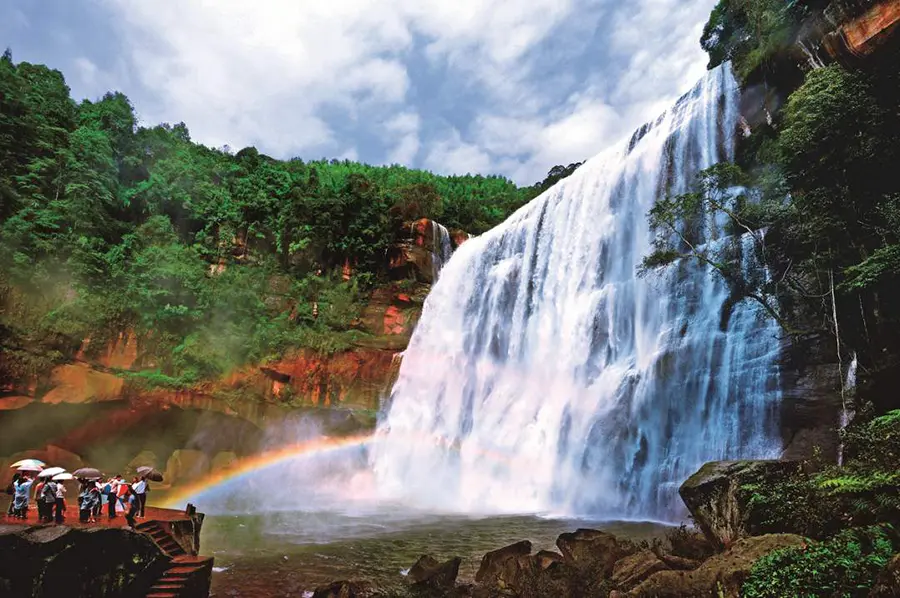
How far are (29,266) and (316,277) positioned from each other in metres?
15.6

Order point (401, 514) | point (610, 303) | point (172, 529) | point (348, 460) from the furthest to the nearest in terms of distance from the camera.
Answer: point (348, 460) → point (610, 303) → point (401, 514) → point (172, 529)

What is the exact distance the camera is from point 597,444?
21.0 m

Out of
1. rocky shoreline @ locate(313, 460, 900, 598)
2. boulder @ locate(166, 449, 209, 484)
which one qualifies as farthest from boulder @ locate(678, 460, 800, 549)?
boulder @ locate(166, 449, 209, 484)

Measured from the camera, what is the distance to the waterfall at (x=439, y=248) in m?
38.9

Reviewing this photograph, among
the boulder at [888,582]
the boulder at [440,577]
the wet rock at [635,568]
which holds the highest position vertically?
the boulder at [888,582]

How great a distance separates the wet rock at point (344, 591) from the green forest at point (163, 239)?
1989cm

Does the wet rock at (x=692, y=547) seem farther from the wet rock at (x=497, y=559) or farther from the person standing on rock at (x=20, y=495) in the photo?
the person standing on rock at (x=20, y=495)

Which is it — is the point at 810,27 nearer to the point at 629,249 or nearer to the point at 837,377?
the point at 629,249

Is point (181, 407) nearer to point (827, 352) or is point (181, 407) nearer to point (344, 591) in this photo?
point (344, 591)

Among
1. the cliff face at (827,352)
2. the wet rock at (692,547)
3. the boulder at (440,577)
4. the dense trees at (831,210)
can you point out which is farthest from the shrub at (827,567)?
the dense trees at (831,210)

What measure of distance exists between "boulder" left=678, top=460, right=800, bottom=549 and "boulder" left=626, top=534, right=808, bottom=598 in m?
2.14

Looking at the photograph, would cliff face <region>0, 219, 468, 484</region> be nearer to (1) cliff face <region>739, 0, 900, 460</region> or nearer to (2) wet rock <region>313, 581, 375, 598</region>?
(2) wet rock <region>313, 581, 375, 598</region>

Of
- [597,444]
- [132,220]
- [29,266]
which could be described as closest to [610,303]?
[597,444]

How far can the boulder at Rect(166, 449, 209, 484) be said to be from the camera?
26719 mm
